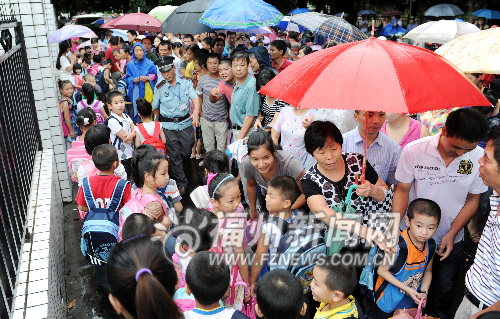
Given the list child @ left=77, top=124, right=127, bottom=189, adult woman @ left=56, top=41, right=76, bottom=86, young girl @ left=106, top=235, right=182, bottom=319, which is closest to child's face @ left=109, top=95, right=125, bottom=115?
child @ left=77, top=124, right=127, bottom=189

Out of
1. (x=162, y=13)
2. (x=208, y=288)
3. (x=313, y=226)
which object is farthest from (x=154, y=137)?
(x=162, y=13)

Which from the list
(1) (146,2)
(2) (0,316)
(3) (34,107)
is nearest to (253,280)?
(2) (0,316)

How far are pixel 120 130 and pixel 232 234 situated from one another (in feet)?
8.96

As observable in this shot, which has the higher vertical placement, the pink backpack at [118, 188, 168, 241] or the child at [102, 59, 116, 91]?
the child at [102, 59, 116, 91]

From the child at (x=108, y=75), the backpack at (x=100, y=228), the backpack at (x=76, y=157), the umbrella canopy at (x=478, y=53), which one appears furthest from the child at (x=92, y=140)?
the child at (x=108, y=75)

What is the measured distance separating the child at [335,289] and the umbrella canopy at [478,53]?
165cm

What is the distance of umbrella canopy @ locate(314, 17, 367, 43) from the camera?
694 cm

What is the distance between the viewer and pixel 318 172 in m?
2.97

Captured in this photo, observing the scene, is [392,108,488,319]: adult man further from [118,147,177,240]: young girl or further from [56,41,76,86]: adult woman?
[56,41,76,86]: adult woman

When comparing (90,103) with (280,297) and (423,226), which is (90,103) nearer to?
(280,297)

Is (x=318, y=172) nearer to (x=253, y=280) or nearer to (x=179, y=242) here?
(x=253, y=280)

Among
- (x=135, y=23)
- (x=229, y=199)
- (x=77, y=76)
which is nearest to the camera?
(x=229, y=199)

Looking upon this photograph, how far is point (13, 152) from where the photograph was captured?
3.30 metres

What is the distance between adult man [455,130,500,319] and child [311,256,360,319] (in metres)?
0.68
